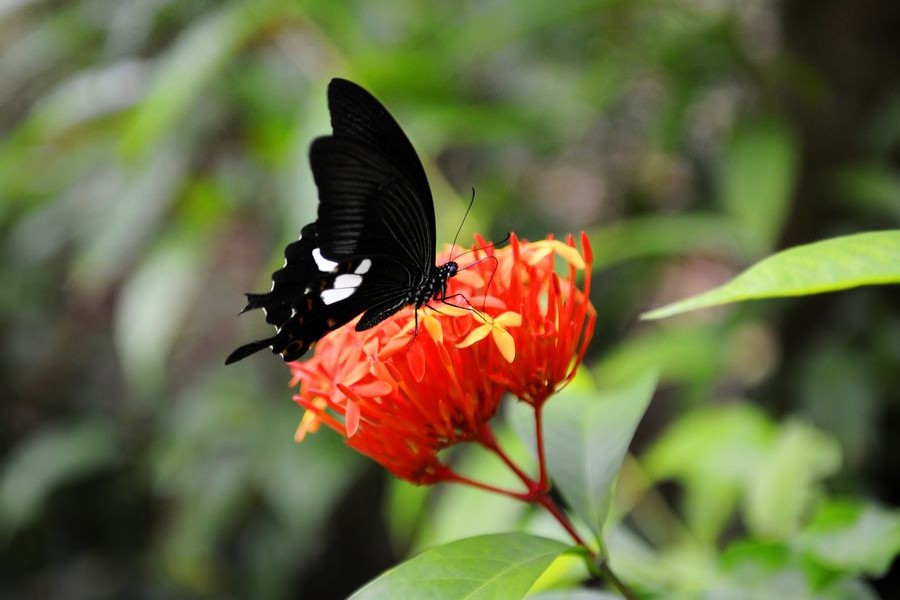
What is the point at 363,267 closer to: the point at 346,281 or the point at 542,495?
the point at 346,281

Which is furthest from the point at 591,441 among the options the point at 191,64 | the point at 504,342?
the point at 191,64

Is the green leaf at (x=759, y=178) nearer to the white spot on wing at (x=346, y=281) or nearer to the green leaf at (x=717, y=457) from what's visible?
the green leaf at (x=717, y=457)

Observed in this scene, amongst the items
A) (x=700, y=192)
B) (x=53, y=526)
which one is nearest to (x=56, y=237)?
(x=53, y=526)

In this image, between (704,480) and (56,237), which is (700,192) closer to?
(704,480)

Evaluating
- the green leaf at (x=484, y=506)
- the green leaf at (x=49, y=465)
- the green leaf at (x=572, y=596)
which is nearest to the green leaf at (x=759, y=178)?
the green leaf at (x=484, y=506)

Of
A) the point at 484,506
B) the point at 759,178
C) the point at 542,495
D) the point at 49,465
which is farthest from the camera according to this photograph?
the point at 49,465

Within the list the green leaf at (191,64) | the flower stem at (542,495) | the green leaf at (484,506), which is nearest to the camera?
the flower stem at (542,495)

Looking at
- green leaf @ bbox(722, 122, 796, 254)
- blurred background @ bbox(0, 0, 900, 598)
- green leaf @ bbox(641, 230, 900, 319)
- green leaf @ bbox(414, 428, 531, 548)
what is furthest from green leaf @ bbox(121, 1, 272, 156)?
green leaf @ bbox(641, 230, 900, 319)
